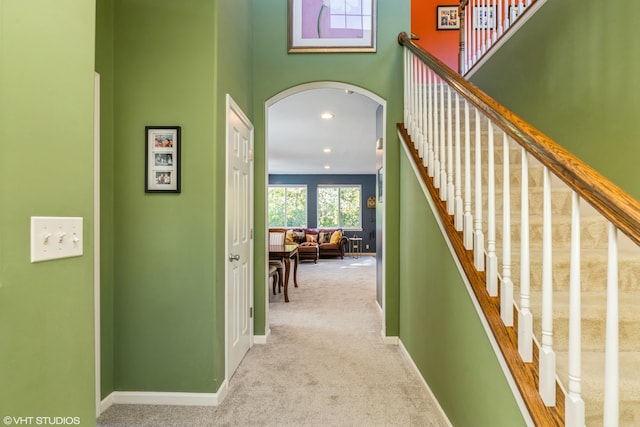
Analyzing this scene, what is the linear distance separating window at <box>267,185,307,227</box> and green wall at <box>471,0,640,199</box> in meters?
8.07

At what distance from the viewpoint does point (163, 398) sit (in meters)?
1.99

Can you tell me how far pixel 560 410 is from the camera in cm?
100

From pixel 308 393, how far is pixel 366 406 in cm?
40

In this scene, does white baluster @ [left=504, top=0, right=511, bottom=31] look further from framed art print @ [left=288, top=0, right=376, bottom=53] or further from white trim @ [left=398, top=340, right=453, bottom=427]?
white trim @ [left=398, top=340, right=453, bottom=427]

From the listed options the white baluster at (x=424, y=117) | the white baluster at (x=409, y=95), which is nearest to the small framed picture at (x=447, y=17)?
the white baluster at (x=409, y=95)

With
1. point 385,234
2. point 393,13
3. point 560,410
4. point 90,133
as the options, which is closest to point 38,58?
point 90,133

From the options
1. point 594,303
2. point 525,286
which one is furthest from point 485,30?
point 525,286

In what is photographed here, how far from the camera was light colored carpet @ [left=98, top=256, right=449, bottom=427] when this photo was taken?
1.85m

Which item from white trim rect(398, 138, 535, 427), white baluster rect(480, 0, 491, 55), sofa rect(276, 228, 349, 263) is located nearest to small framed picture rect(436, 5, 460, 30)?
white baluster rect(480, 0, 491, 55)

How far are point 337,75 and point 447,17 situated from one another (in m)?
3.27

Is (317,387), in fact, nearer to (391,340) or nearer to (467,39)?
(391,340)

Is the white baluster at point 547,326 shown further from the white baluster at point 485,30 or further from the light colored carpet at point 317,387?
the white baluster at point 485,30

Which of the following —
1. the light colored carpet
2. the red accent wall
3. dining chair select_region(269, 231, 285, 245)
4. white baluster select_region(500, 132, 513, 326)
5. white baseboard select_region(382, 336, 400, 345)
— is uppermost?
the red accent wall

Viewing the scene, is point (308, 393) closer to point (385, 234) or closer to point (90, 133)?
point (385, 234)
